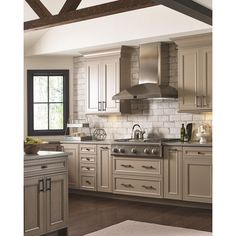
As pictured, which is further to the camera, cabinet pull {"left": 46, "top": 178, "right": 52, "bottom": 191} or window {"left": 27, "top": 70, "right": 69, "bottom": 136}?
window {"left": 27, "top": 70, "right": 69, "bottom": 136}

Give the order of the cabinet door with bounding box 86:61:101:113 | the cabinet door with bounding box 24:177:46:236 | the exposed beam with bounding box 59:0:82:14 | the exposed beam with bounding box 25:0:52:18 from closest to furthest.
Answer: the cabinet door with bounding box 24:177:46:236
the exposed beam with bounding box 59:0:82:14
the exposed beam with bounding box 25:0:52:18
the cabinet door with bounding box 86:61:101:113

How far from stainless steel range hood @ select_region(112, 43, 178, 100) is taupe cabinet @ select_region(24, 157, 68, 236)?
2.44 metres

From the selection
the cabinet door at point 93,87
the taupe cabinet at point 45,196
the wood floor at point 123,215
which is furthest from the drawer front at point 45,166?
the cabinet door at point 93,87

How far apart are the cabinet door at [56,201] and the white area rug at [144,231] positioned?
44 cm

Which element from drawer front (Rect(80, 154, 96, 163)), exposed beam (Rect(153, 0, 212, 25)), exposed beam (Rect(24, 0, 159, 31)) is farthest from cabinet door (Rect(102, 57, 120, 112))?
exposed beam (Rect(153, 0, 212, 25))

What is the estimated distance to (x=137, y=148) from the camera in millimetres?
6414

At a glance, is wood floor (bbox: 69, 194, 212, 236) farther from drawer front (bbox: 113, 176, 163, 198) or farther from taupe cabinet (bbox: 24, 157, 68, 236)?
taupe cabinet (bbox: 24, 157, 68, 236)

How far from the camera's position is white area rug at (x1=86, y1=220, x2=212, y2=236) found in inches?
182

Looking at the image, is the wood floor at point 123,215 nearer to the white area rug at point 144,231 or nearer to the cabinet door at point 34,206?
the white area rug at point 144,231

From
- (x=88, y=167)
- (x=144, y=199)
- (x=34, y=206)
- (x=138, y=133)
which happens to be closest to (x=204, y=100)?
(x=138, y=133)

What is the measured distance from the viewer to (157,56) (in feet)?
22.2

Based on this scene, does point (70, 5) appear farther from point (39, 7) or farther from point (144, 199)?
point (144, 199)

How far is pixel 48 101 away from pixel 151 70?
6.98 ft
